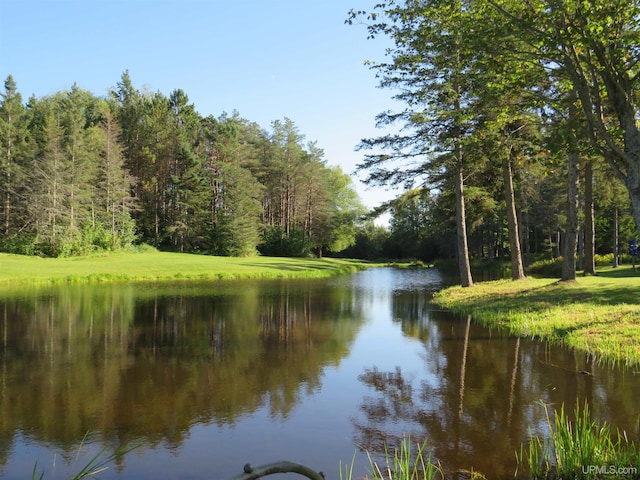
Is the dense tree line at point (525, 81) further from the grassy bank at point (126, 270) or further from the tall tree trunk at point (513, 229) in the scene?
the grassy bank at point (126, 270)

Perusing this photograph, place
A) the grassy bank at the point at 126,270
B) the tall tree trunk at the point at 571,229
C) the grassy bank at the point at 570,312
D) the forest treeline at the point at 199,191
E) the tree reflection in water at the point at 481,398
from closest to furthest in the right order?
the tree reflection in water at the point at 481,398, the grassy bank at the point at 570,312, the tall tree trunk at the point at 571,229, the grassy bank at the point at 126,270, the forest treeline at the point at 199,191

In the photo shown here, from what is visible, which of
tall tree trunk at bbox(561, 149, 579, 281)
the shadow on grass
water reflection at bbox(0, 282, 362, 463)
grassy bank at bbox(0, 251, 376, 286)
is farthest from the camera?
grassy bank at bbox(0, 251, 376, 286)

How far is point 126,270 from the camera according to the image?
103 feet

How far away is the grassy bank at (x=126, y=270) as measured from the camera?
27.3 meters

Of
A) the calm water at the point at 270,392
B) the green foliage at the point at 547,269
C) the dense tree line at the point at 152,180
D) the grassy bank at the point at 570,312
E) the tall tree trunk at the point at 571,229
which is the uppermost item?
the dense tree line at the point at 152,180

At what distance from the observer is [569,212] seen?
713 inches

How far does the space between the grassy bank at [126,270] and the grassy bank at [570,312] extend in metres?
18.4

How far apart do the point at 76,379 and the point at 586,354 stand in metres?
10.4

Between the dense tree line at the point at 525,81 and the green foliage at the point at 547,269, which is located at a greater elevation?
the dense tree line at the point at 525,81

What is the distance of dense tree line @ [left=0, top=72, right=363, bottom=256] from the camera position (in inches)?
1588

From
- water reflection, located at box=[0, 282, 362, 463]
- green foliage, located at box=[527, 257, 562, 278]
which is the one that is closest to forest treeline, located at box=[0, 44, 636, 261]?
green foliage, located at box=[527, 257, 562, 278]

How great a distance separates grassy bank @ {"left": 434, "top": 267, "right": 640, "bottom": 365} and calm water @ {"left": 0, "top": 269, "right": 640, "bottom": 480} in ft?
2.31

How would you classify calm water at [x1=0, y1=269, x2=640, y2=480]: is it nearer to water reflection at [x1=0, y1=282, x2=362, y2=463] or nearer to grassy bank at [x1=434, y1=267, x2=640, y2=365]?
water reflection at [x1=0, y1=282, x2=362, y2=463]

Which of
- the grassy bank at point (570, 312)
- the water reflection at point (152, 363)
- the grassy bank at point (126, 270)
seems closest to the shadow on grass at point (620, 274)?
the grassy bank at point (570, 312)
